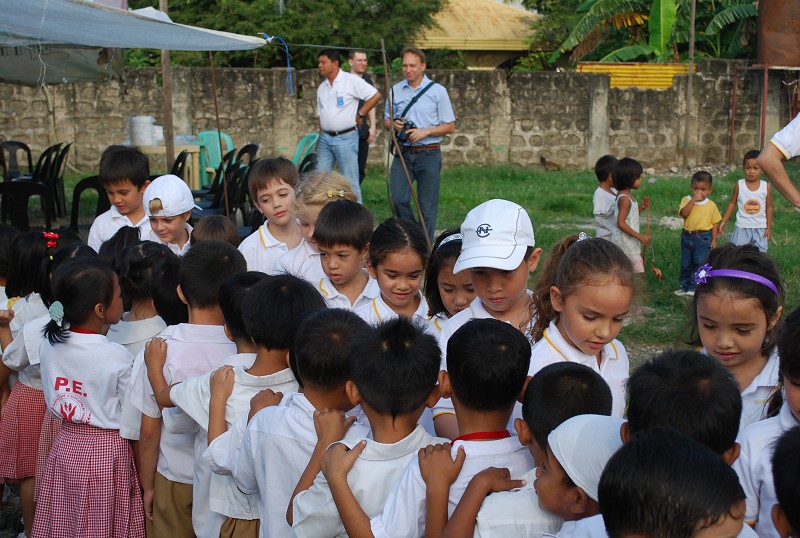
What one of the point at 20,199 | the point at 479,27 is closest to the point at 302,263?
the point at 20,199

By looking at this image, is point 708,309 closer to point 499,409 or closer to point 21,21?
point 499,409

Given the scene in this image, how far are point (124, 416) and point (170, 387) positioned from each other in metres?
0.39

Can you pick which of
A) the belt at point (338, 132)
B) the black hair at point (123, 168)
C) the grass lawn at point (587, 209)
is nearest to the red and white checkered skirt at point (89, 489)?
the black hair at point (123, 168)

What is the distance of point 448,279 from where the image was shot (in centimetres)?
348

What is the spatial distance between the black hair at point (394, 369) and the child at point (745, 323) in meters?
0.94

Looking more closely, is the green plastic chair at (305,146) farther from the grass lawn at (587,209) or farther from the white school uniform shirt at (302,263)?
the white school uniform shirt at (302,263)

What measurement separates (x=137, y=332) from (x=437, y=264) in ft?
4.03

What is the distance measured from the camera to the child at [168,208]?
183 inches

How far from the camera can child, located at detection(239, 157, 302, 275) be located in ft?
14.6

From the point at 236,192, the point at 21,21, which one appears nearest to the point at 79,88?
the point at 236,192

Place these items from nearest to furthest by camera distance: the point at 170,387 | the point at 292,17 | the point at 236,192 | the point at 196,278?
the point at 170,387
the point at 196,278
the point at 236,192
the point at 292,17

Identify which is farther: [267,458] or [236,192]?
[236,192]

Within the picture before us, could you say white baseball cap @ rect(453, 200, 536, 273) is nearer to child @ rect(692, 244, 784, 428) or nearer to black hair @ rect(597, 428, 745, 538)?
child @ rect(692, 244, 784, 428)

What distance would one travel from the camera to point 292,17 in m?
18.6
